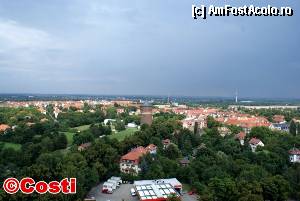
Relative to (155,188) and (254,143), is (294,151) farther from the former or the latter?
(155,188)

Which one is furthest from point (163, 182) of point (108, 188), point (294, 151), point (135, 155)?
point (294, 151)

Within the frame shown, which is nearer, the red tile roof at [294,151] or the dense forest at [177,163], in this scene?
the dense forest at [177,163]

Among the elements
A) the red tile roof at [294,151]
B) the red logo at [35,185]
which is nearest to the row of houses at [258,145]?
the red tile roof at [294,151]

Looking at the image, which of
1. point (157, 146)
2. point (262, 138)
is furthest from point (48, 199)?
point (262, 138)

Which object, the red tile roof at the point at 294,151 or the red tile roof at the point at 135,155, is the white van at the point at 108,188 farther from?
the red tile roof at the point at 294,151

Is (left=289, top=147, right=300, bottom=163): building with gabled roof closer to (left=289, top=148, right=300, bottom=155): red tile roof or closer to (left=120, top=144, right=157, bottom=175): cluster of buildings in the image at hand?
(left=289, top=148, right=300, bottom=155): red tile roof

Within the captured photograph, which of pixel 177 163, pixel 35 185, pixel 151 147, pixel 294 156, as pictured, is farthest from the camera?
pixel 151 147

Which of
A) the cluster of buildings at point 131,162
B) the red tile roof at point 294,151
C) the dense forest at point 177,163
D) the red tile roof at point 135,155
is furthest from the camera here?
the red tile roof at point 294,151

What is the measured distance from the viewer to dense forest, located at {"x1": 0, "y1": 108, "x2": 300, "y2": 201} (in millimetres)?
15547

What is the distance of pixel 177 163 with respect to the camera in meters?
20.7

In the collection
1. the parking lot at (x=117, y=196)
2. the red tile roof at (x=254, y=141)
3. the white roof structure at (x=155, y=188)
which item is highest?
the red tile roof at (x=254, y=141)

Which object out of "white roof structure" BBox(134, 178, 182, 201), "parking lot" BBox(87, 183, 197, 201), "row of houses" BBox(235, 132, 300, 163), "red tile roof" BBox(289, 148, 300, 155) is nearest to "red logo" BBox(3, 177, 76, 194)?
"white roof structure" BBox(134, 178, 182, 201)

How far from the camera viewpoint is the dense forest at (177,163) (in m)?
15.5

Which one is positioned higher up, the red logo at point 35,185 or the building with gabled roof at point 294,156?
the red logo at point 35,185
